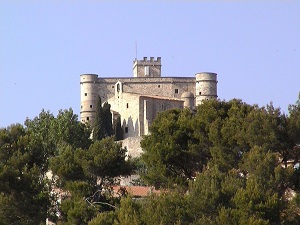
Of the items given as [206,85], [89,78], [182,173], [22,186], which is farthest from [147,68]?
[22,186]

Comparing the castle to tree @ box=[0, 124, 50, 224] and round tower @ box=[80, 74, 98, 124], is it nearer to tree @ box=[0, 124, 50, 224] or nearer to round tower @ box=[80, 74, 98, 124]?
round tower @ box=[80, 74, 98, 124]

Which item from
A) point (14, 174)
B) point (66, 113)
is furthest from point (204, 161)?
point (66, 113)

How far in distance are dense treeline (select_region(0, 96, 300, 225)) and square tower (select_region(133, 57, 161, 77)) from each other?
5251cm

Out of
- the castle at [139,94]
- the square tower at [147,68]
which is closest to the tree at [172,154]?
the castle at [139,94]

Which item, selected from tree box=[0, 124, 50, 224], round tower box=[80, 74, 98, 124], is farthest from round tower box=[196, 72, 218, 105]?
tree box=[0, 124, 50, 224]

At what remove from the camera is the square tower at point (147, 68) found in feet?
290

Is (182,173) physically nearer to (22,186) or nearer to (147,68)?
(22,186)

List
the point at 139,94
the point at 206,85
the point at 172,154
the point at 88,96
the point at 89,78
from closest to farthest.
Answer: the point at 172,154 < the point at 139,94 < the point at 206,85 < the point at 88,96 < the point at 89,78

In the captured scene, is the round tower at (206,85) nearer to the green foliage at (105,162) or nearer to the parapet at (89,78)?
the parapet at (89,78)

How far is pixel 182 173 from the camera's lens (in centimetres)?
3344

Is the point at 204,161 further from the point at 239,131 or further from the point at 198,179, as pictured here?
the point at 198,179

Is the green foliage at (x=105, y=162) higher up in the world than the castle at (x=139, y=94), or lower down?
lower down

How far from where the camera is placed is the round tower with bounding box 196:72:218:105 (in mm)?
80375

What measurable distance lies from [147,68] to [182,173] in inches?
2180
